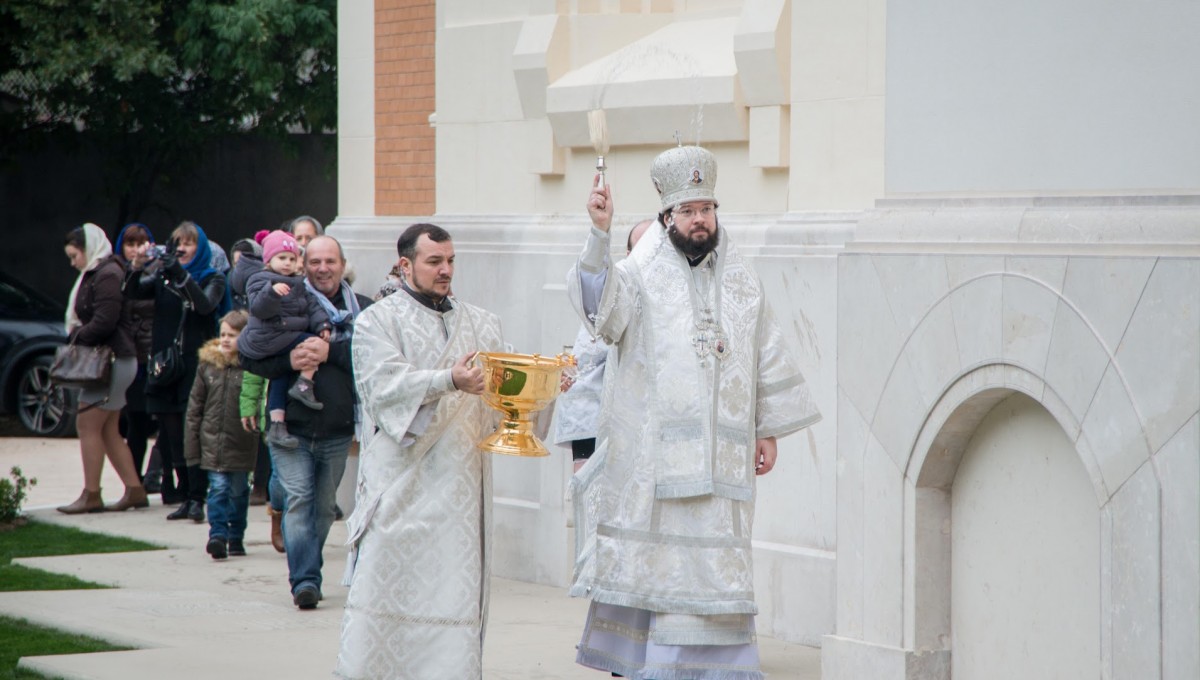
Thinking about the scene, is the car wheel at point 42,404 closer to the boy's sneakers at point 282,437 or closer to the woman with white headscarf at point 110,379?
the woman with white headscarf at point 110,379

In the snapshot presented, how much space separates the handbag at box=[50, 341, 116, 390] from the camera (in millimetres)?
12594

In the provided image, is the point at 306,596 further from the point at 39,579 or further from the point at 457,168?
the point at 457,168

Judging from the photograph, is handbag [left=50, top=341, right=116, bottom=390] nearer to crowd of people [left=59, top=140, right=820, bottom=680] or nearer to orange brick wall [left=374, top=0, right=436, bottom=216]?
A: orange brick wall [left=374, top=0, right=436, bottom=216]

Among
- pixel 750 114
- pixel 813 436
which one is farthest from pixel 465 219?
pixel 813 436

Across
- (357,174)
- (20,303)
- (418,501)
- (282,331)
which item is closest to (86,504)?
(357,174)

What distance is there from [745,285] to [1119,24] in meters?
1.65

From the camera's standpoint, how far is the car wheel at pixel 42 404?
18516 millimetres

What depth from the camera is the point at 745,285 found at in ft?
23.0

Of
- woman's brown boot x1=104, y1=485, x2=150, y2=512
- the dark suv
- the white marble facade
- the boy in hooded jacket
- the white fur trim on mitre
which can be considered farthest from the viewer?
the dark suv

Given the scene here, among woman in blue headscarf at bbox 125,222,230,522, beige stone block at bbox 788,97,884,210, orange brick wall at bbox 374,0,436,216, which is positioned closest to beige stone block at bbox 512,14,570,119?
orange brick wall at bbox 374,0,436,216

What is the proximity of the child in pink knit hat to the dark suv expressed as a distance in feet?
31.4

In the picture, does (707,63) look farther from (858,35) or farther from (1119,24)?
(1119,24)

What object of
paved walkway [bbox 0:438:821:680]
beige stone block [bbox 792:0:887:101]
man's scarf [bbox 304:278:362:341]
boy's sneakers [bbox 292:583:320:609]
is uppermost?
beige stone block [bbox 792:0:887:101]

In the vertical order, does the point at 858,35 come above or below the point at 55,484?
above
